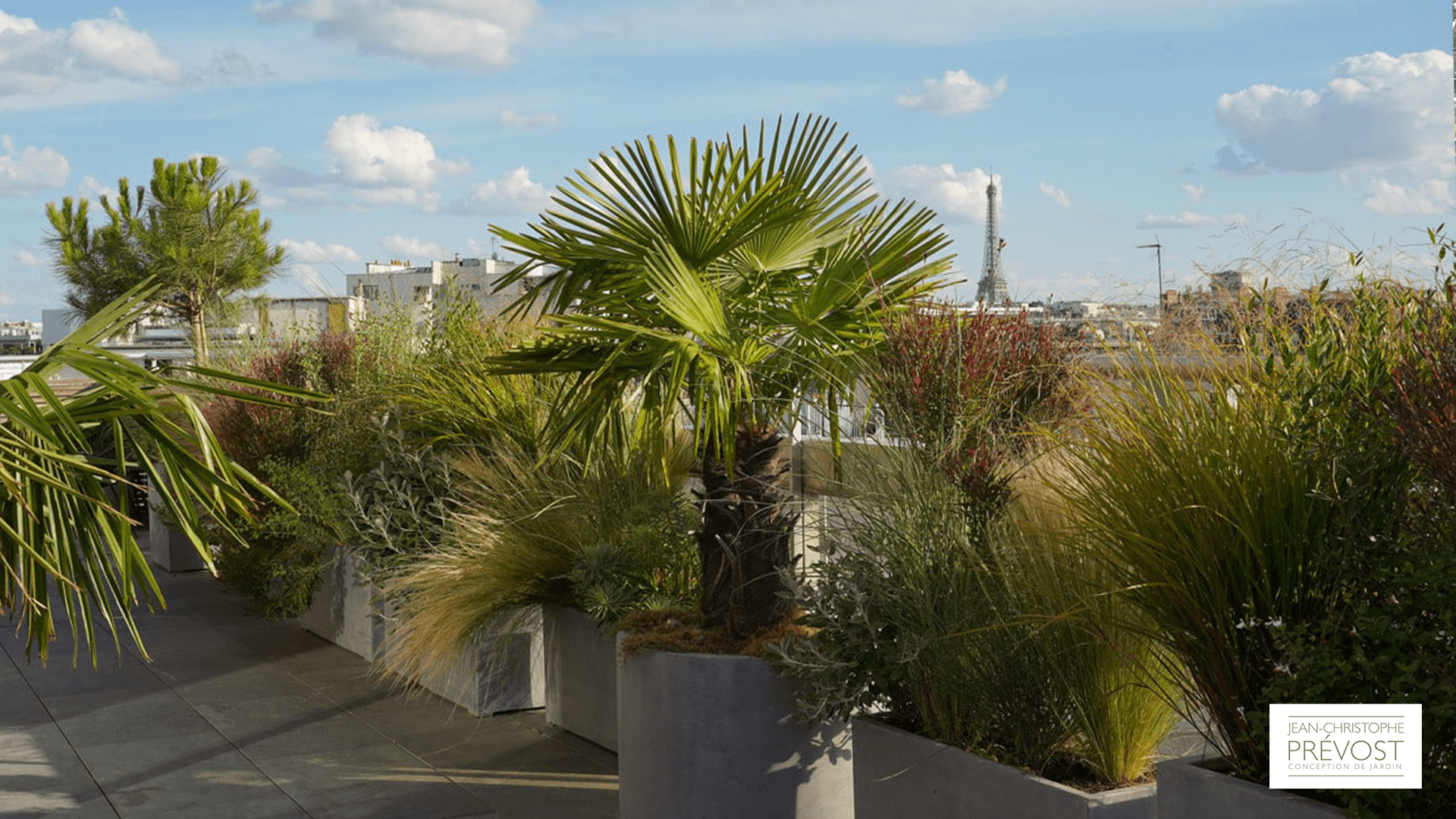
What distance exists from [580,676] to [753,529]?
168cm

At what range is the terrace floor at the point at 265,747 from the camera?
16.4 feet

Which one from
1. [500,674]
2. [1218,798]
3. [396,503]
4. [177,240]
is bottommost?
[500,674]

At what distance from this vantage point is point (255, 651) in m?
7.82

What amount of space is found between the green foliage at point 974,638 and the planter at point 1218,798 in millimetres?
294

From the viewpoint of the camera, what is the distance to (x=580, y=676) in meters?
5.67

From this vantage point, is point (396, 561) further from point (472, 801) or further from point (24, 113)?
point (24, 113)

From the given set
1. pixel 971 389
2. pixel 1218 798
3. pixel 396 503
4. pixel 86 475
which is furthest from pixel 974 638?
pixel 396 503

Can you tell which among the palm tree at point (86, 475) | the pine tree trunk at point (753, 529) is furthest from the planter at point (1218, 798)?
the palm tree at point (86, 475)

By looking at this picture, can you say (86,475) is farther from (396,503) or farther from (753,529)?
(396,503)

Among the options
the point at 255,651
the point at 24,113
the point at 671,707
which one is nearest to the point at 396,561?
the point at 255,651

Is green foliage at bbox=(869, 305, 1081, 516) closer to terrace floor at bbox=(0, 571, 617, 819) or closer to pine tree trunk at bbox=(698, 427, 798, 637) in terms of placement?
pine tree trunk at bbox=(698, 427, 798, 637)

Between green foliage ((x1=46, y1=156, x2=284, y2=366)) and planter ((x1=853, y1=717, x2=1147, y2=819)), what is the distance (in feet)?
60.9

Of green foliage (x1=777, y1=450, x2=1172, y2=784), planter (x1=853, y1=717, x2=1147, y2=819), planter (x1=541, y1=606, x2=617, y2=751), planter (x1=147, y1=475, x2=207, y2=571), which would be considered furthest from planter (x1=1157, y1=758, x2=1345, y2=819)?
planter (x1=147, y1=475, x2=207, y2=571)

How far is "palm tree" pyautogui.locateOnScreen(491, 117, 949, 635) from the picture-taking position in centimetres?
420
